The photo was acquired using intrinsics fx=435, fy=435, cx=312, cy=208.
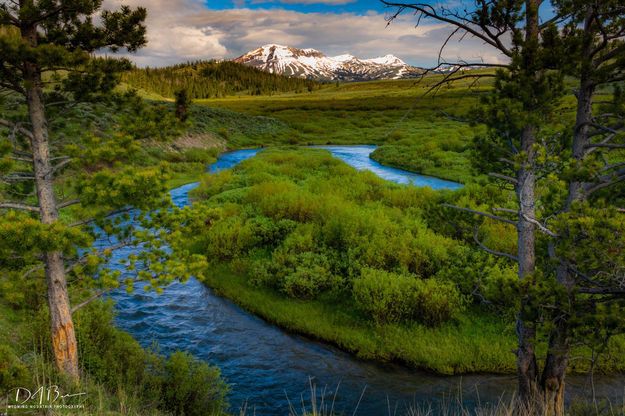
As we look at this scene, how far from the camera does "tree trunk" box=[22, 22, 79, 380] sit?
7.88 meters

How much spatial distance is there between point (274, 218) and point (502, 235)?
→ 10328 mm

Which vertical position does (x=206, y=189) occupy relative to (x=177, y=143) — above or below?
below

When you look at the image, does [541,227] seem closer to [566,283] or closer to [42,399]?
[566,283]

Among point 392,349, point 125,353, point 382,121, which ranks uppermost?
point 382,121

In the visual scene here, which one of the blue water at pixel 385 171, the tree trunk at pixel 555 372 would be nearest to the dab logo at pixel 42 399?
the tree trunk at pixel 555 372

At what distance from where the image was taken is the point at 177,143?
47.8m

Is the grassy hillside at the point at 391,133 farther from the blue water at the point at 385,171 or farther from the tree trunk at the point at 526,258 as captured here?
the tree trunk at the point at 526,258

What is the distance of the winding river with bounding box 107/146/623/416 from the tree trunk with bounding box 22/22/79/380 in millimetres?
4097

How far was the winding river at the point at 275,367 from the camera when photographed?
1073 cm

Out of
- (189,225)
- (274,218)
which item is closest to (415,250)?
(274,218)

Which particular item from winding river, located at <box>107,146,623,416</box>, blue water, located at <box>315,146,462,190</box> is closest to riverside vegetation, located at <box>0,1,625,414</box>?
winding river, located at <box>107,146,623,416</box>

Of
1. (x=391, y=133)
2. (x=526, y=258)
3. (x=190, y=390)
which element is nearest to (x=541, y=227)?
(x=526, y=258)

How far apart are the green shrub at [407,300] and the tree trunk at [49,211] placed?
27.0 ft

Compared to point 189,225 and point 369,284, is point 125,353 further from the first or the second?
point 369,284
